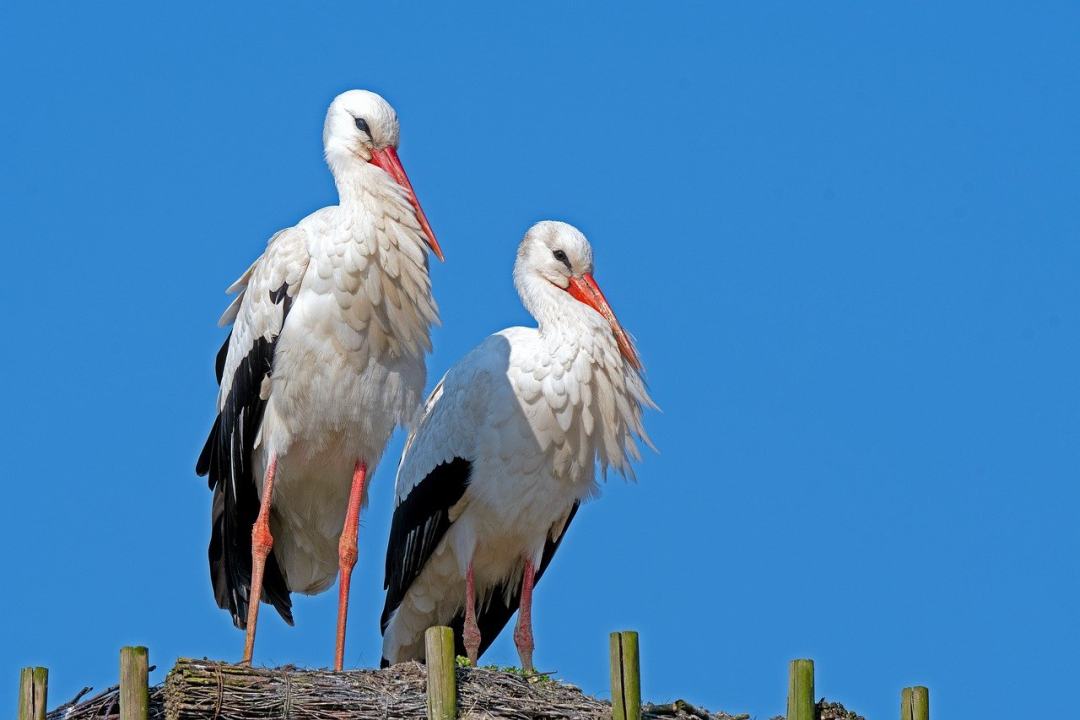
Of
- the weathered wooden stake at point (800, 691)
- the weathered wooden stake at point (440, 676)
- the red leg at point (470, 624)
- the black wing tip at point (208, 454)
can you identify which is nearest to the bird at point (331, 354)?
the black wing tip at point (208, 454)

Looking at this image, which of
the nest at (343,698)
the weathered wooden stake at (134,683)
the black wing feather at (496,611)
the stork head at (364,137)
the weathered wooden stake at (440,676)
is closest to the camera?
the weathered wooden stake at (134,683)

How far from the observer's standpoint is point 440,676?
20.7ft

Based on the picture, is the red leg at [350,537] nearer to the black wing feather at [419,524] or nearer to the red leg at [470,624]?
the black wing feather at [419,524]

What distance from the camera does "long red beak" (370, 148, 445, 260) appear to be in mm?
8102

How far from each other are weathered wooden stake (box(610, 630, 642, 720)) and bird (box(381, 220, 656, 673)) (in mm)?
2384

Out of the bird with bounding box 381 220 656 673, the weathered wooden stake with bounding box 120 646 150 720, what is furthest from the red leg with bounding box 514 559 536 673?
the weathered wooden stake with bounding box 120 646 150 720

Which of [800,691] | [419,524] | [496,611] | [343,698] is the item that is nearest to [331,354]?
[419,524]

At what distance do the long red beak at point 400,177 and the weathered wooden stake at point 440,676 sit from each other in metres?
2.21

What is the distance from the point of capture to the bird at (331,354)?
25.8 ft

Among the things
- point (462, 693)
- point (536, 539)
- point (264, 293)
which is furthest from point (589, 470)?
point (462, 693)

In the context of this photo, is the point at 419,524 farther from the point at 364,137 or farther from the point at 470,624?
the point at 364,137

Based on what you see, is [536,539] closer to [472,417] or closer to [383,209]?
[472,417]

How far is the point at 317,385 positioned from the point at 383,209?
75 cm

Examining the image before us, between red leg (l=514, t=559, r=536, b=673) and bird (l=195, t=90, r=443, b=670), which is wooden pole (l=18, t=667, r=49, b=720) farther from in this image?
red leg (l=514, t=559, r=536, b=673)
